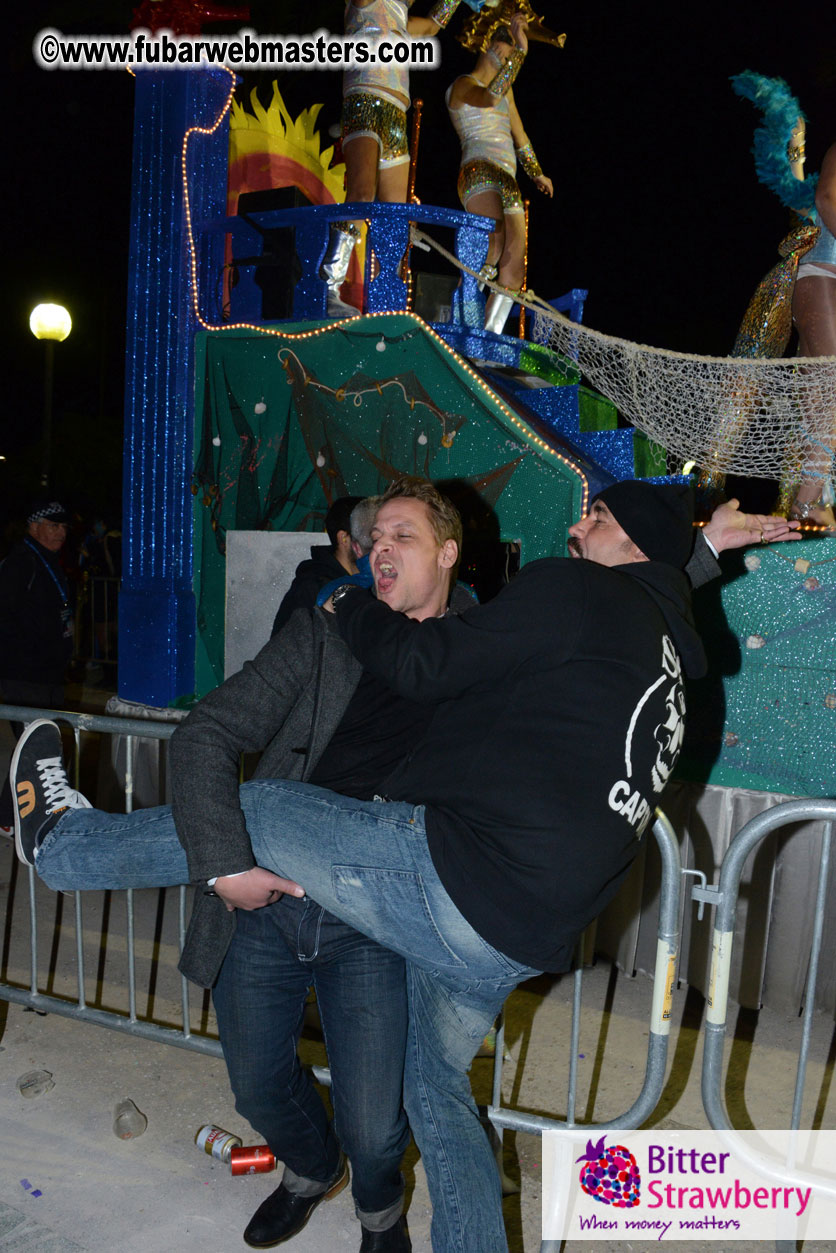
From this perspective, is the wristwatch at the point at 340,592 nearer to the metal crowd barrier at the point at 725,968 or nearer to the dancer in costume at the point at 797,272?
the metal crowd barrier at the point at 725,968

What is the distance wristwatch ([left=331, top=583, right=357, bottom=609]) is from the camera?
238 cm

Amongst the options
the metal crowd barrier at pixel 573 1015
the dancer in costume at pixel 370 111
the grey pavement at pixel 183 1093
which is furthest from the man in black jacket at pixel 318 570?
the dancer in costume at pixel 370 111

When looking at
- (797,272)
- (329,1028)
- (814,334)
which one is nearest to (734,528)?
(329,1028)

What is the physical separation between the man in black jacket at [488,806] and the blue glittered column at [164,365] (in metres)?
4.78

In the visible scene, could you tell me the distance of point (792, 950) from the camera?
15.0 ft

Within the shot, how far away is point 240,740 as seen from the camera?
242 centimetres

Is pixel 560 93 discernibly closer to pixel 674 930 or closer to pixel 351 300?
pixel 351 300

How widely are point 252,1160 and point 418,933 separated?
1607mm

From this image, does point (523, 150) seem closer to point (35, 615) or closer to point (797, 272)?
point (797, 272)

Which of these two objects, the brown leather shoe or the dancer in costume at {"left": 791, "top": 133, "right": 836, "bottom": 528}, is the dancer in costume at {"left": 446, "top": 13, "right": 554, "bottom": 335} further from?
the brown leather shoe

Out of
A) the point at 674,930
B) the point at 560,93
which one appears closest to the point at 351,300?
the point at 674,930

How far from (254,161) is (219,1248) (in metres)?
8.09

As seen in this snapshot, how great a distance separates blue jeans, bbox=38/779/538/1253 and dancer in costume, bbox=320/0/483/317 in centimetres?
550

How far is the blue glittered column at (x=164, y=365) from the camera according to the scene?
6.97m
